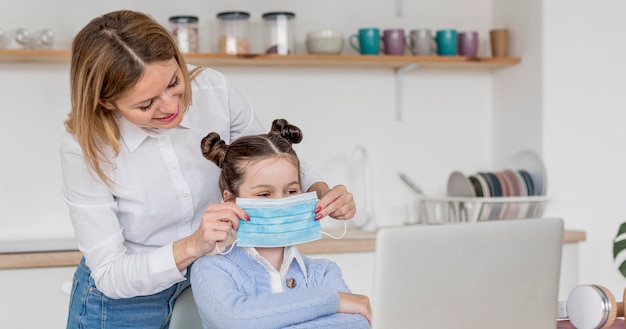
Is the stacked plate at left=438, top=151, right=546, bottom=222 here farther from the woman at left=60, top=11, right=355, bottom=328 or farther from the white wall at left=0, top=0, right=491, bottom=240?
the woman at left=60, top=11, right=355, bottom=328

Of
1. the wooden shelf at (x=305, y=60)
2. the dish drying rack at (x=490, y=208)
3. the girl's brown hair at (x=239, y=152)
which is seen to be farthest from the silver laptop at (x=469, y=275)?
the wooden shelf at (x=305, y=60)

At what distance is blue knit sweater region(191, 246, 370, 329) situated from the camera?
1.44 metres

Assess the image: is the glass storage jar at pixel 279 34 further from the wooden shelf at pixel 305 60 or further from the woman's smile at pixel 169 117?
the woman's smile at pixel 169 117

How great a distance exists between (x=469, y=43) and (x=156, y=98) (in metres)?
2.01

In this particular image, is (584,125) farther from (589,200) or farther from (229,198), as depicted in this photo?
(229,198)

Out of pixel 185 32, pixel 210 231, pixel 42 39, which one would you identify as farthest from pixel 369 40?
pixel 210 231

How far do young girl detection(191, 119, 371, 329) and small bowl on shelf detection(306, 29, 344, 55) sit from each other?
148 cm

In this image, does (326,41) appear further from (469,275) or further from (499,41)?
(469,275)

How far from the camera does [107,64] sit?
1.54m

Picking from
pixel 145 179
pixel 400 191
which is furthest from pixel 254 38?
pixel 145 179

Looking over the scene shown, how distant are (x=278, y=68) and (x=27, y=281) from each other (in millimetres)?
1241

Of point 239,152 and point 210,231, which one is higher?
point 239,152

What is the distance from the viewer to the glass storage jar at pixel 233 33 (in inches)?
122

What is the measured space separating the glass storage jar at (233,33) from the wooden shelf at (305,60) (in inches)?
1.8
